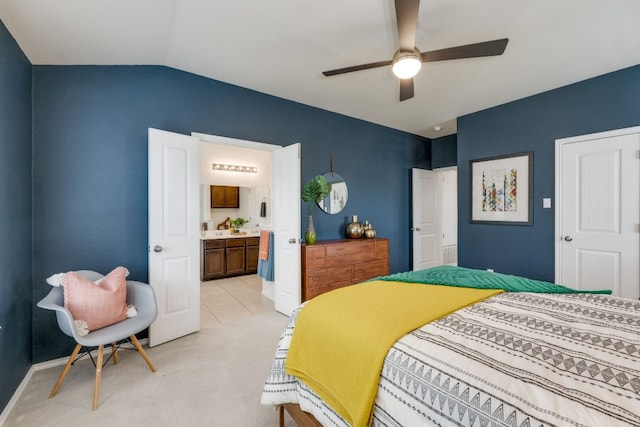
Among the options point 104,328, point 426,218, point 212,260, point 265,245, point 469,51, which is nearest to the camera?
point 469,51

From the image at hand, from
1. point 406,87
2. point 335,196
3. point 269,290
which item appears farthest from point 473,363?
point 269,290

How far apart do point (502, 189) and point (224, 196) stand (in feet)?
15.4

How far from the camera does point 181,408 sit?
181 centimetres

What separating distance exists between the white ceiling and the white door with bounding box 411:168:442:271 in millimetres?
2031

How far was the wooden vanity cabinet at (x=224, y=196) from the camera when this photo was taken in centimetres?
550

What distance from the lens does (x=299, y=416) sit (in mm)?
1444

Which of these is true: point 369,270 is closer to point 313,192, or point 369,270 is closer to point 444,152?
point 313,192

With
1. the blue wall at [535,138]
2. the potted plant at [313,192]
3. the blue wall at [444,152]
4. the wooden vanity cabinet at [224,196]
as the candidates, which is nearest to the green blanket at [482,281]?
the potted plant at [313,192]

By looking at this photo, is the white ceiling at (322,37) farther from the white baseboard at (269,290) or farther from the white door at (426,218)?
the white baseboard at (269,290)

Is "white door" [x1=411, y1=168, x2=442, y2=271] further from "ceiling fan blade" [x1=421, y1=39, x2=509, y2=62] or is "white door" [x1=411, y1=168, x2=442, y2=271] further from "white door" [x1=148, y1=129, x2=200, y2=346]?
"white door" [x1=148, y1=129, x2=200, y2=346]

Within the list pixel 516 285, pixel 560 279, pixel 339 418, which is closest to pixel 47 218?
pixel 339 418

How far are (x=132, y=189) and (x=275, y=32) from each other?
1.88 meters

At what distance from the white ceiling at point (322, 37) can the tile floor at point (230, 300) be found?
2670 mm

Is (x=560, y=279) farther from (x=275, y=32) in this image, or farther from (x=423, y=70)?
(x=275, y=32)
